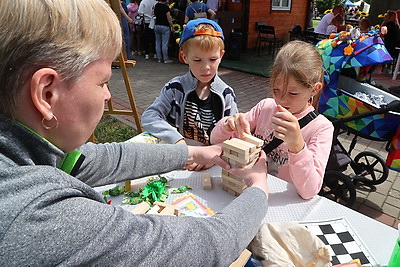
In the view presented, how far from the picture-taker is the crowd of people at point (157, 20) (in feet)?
24.9

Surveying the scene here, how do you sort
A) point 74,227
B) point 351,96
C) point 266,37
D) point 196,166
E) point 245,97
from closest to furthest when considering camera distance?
point 74,227 → point 196,166 → point 351,96 → point 245,97 → point 266,37

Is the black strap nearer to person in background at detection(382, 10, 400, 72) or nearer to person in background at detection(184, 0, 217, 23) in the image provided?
person in background at detection(184, 0, 217, 23)

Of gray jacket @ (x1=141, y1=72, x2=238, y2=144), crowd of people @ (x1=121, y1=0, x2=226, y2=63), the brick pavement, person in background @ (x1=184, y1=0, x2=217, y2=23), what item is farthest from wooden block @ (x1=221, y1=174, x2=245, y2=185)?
person in background @ (x1=184, y1=0, x2=217, y2=23)

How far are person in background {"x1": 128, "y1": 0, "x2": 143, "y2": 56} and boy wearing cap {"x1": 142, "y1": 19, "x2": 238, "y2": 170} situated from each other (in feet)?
25.8

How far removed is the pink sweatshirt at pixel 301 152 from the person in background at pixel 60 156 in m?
0.60

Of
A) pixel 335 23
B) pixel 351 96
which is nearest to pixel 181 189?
pixel 351 96

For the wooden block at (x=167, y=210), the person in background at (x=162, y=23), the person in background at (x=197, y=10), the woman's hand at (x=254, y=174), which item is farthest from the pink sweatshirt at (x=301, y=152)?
the person in background at (x=162, y=23)

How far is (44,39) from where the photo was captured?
59 cm

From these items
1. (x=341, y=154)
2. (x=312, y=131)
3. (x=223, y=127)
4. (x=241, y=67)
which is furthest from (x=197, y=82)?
(x=241, y=67)

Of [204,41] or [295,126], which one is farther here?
[204,41]

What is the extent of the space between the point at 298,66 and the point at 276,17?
34.2 ft

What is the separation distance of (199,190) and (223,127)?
1.42ft

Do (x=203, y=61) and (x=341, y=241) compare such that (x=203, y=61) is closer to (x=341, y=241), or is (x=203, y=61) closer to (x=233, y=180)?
(x=233, y=180)

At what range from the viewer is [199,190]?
1.38 metres
